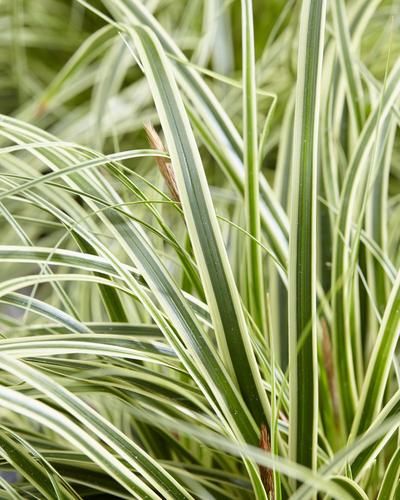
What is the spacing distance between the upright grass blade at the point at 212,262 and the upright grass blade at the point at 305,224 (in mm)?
36

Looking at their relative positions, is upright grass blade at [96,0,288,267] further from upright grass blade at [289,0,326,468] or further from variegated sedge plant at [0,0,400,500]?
upright grass blade at [289,0,326,468]

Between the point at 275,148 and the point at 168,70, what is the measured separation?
2.45 feet

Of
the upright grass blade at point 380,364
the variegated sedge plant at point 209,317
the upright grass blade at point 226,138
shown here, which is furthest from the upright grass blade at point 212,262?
the upright grass blade at point 226,138

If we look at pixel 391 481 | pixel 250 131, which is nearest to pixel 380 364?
pixel 391 481

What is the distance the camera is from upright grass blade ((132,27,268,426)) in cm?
60

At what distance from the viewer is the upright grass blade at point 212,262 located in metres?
0.60

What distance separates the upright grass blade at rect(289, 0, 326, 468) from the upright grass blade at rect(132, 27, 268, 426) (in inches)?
1.4

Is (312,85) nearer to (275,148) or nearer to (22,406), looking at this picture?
(22,406)

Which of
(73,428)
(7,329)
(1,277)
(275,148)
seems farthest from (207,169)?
(73,428)

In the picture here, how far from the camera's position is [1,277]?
3.89 feet

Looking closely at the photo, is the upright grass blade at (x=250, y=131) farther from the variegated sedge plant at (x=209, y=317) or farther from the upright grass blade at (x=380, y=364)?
the upright grass blade at (x=380, y=364)

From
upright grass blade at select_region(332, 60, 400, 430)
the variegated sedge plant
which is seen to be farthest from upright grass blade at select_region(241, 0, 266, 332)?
upright grass blade at select_region(332, 60, 400, 430)

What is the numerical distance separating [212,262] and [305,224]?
0.27 ft

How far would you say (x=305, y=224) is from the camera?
596 mm
